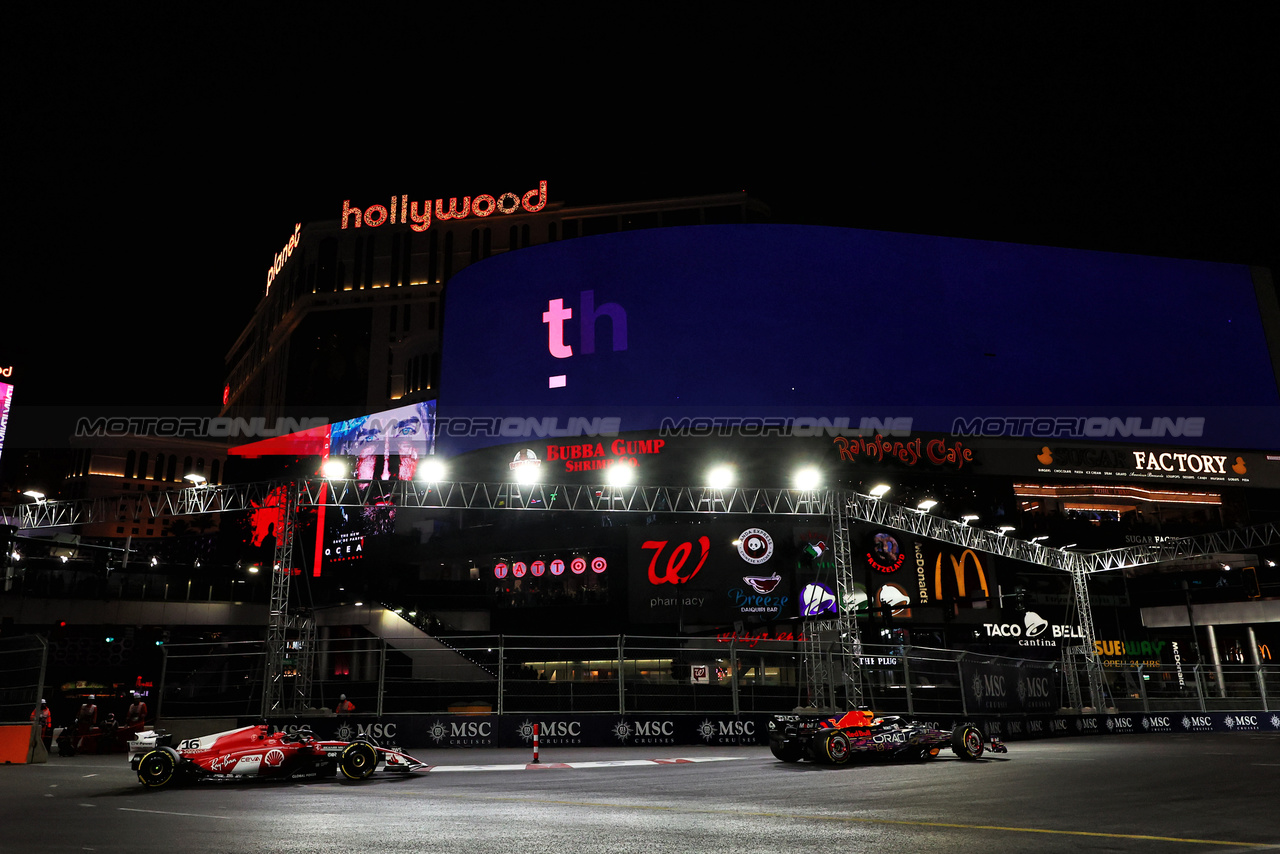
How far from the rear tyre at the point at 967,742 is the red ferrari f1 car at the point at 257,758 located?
1112 centimetres

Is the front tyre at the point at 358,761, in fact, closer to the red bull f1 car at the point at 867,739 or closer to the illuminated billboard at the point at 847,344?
the red bull f1 car at the point at 867,739

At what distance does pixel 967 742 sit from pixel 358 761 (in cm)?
1249

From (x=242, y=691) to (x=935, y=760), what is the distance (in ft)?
68.9

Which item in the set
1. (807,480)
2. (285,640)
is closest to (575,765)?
(285,640)

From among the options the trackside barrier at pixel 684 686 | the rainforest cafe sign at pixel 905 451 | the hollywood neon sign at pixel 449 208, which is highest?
the hollywood neon sign at pixel 449 208

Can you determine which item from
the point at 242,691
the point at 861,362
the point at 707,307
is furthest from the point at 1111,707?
the point at 242,691

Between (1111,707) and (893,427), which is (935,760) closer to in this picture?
(1111,707)

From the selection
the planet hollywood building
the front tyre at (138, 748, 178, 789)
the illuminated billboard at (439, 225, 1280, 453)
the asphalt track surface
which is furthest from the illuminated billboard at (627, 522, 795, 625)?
the front tyre at (138, 748, 178, 789)

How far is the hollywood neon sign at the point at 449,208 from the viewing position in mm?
74688

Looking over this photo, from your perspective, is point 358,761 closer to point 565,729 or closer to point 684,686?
point 565,729

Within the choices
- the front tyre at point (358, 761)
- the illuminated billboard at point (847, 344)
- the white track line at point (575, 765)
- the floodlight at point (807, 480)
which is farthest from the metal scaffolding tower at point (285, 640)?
the illuminated billboard at point (847, 344)

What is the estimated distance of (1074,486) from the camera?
47.5 m

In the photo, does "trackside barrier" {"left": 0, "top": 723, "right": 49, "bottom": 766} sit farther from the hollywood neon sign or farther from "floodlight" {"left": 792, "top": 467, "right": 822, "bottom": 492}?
the hollywood neon sign

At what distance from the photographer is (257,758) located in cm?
1564
